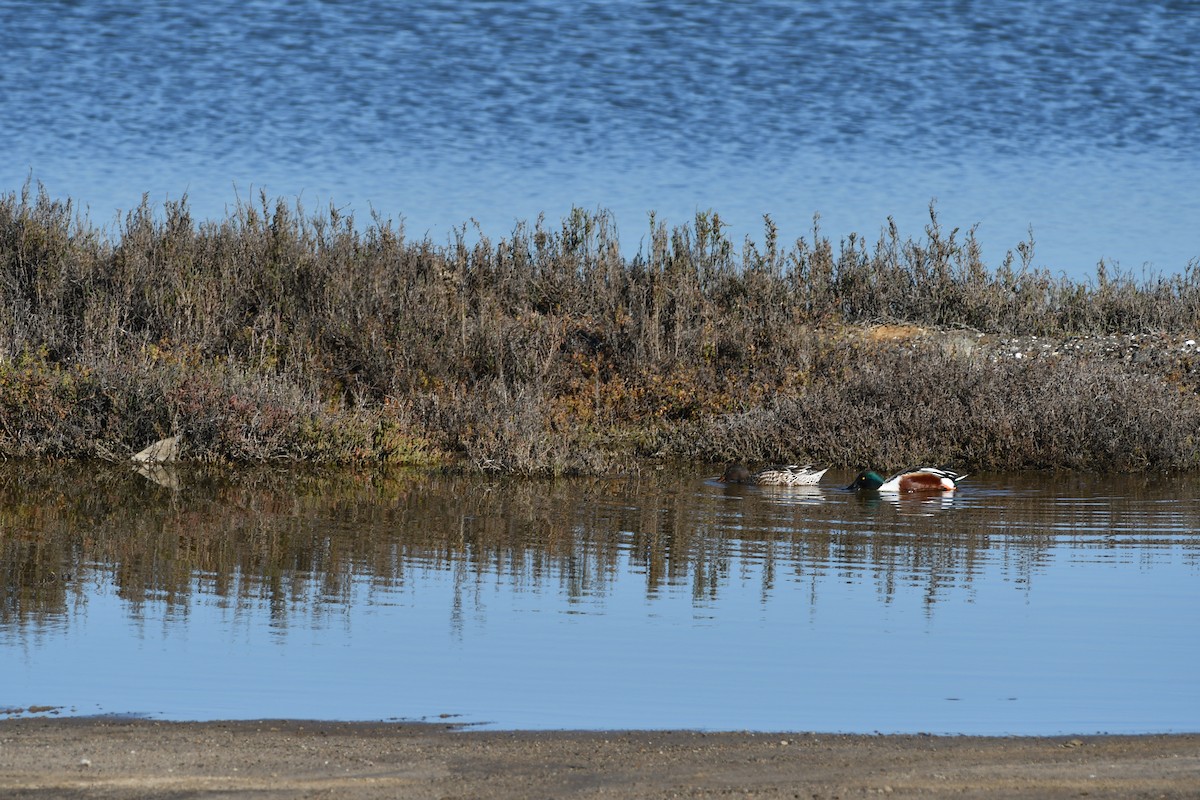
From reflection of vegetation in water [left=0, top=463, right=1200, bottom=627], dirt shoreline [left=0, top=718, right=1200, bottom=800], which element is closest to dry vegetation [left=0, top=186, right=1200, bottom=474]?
reflection of vegetation in water [left=0, top=463, right=1200, bottom=627]

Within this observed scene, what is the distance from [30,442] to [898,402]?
29.7ft

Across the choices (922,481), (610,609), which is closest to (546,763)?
(610,609)

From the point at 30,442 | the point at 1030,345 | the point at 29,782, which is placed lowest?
the point at 29,782

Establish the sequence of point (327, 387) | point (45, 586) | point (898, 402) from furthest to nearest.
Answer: point (327, 387) → point (898, 402) → point (45, 586)

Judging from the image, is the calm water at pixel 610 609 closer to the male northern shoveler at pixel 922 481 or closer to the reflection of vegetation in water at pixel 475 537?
the reflection of vegetation in water at pixel 475 537

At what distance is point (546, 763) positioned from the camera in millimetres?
4785

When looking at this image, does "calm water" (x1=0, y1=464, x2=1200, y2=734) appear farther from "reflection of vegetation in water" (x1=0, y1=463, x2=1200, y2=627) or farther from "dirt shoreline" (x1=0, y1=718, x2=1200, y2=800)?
"dirt shoreline" (x1=0, y1=718, x2=1200, y2=800)

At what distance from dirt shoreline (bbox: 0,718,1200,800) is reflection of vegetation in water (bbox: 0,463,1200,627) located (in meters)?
2.21

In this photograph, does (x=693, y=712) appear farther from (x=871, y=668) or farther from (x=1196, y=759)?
(x=1196, y=759)

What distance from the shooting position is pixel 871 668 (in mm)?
6332

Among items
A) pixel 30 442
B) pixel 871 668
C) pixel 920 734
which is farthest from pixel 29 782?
pixel 30 442

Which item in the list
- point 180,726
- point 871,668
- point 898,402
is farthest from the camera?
point 898,402

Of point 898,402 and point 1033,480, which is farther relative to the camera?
point 898,402

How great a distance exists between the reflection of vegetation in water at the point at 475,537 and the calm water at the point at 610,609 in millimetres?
40
